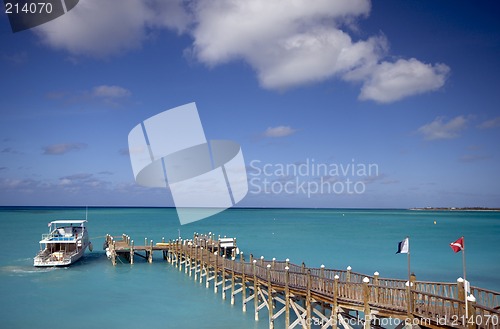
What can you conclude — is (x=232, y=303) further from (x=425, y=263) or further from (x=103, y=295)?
(x=425, y=263)

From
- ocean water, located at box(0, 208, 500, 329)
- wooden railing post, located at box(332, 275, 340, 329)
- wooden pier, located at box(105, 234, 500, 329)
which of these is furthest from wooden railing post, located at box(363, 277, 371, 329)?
ocean water, located at box(0, 208, 500, 329)

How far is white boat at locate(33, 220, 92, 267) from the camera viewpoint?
3991cm

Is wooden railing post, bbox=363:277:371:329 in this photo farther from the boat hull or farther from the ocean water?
the boat hull

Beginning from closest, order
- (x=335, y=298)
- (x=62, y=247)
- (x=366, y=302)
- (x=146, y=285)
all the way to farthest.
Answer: (x=366, y=302), (x=335, y=298), (x=146, y=285), (x=62, y=247)

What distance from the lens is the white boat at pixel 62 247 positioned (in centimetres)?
3991

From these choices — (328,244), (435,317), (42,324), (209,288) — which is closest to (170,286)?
(209,288)

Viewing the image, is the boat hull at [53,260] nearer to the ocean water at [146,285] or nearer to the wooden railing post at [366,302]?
the ocean water at [146,285]

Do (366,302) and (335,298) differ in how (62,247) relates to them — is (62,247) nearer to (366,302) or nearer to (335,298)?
(335,298)

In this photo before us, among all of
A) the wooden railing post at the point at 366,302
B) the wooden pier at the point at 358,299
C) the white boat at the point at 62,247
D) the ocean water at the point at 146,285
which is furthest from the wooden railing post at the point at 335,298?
the white boat at the point at 62,247

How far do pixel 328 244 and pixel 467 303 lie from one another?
5432cm

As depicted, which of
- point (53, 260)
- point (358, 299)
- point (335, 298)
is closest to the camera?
point (358, 299)

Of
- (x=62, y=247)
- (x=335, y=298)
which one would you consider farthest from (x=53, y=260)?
(x=335, y=298)

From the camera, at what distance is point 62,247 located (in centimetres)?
4381

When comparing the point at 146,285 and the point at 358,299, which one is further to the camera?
the point at 146,285
